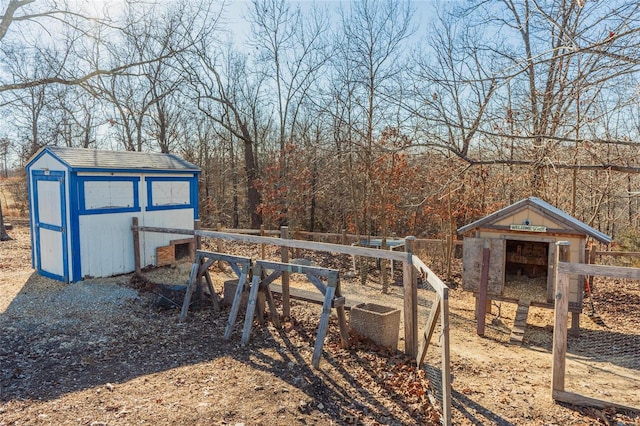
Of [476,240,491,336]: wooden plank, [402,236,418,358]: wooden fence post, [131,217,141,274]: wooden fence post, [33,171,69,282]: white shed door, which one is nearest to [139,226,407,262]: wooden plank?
[402,236,418,358]: wooden fence post

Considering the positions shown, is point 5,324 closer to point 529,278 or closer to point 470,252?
point 470,252

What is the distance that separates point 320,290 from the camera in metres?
5.05

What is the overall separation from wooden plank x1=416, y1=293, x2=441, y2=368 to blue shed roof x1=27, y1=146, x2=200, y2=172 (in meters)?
6.91

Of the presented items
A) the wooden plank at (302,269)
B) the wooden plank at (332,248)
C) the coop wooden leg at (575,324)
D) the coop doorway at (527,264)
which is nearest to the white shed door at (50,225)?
the wooden plank at (332,248)

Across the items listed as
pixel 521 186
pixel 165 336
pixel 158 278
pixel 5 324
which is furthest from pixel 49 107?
pixel 521 186

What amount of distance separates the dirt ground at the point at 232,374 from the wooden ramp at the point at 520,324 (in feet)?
0.53

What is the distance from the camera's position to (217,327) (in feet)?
20.1

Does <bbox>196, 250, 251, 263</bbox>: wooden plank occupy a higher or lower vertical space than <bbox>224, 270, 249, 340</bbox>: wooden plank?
higher

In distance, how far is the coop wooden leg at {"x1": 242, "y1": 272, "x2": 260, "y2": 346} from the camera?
5.40 m

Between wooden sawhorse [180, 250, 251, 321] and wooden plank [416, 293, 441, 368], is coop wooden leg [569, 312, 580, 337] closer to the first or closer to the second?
wooden plank [416, 293, 441, 368]

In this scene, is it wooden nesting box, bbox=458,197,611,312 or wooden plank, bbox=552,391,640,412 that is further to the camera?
wooden nesting box, bbox=458,197,611,312

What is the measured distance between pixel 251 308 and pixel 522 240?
4.76 metres

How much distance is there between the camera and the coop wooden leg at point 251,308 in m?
5.40

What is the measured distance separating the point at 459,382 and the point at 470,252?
3439mm
